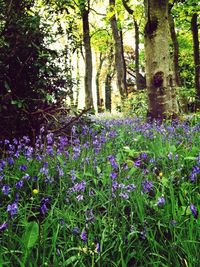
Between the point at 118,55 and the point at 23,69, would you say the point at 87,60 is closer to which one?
the point at 118,55

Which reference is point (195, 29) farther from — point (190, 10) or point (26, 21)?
point (26, 21)

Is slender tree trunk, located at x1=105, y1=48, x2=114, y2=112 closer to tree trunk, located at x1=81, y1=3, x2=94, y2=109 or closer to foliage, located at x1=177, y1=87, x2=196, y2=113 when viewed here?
tree trunk, located at x1=81, y1=3, x2=94, y2=109

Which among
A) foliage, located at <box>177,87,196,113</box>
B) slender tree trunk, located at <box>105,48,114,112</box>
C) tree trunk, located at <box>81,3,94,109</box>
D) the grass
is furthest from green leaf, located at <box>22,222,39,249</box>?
slender tree trunk, located at <box>105,48,114,112</box>

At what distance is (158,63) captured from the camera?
23.2 ft

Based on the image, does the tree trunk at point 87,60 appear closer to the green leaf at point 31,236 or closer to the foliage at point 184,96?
the foliage at point 184,96

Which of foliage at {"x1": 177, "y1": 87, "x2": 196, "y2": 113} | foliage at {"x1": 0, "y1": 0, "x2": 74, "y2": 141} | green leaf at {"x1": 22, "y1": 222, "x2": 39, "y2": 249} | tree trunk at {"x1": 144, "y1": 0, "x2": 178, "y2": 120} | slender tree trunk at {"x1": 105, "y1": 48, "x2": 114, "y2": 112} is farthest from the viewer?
slender tree trunk at {"x1": 105, "y1": 48, "x2": 114, "y2": 112}

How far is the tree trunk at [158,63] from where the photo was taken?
705 cm

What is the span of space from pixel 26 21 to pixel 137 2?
14.6 metres

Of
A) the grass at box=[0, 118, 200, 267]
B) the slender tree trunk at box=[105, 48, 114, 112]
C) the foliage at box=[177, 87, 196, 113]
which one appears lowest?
the grass at box=[0, 118, 200, 267]

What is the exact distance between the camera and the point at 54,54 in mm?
5598

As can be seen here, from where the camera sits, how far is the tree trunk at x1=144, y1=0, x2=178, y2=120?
705cm

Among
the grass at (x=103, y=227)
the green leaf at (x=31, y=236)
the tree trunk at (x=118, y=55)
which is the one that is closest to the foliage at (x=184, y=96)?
the tree trunk at (x=118, y=55)

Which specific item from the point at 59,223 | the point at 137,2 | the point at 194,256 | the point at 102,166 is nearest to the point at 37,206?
the point at 59,223

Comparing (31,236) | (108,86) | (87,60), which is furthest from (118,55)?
(108,86)
